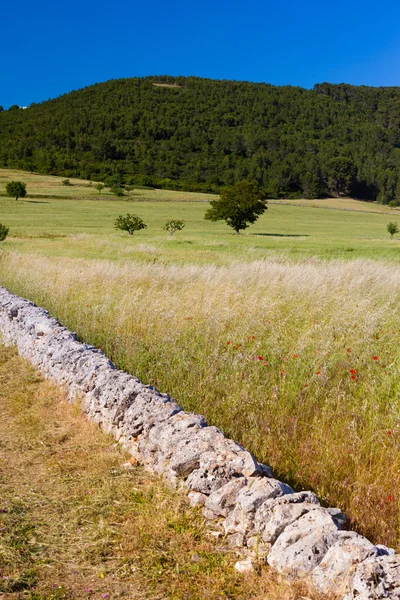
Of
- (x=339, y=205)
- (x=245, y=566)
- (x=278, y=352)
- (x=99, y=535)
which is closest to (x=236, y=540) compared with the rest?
(x=245, y=566)

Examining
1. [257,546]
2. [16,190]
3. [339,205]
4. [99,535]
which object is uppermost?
[339,205]

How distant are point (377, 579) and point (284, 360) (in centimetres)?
457

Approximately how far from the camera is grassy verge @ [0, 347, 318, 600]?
136 inches

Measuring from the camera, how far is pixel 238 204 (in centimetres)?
4722

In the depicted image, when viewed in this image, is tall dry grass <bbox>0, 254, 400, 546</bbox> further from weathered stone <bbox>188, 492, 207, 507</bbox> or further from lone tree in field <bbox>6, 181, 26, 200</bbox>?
lone tree in field <bbox>6, 181, 26, 200</bbox>

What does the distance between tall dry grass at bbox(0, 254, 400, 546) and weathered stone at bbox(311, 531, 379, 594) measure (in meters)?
0.79

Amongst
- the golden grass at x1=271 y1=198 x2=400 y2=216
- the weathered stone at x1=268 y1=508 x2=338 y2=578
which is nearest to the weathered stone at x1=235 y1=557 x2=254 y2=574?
the weathered stone at x1=268 y1=508 x2=338 y2=578

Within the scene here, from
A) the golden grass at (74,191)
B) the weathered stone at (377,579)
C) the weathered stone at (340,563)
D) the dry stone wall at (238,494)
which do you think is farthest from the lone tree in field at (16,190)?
the weathered stone at (377,579)

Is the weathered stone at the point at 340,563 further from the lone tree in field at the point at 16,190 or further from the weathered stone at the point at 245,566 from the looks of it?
the lone tree in field at the point at 16,190

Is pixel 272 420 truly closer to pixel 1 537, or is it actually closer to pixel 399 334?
pixel 1 537

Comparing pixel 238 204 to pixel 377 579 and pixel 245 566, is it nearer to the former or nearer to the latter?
pixel 245 566

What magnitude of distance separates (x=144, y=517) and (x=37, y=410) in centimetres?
311

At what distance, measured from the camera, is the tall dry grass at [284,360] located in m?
4.75

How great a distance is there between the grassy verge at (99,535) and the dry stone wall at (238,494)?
0.17 meters
